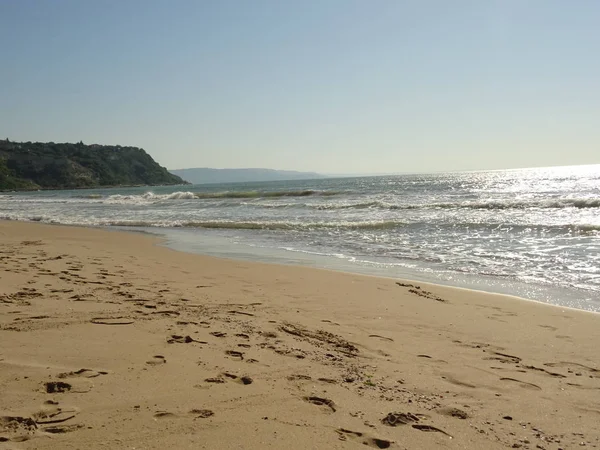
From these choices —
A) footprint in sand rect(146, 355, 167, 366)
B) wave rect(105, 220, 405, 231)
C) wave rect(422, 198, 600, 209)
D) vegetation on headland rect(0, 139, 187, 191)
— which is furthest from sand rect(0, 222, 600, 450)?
vegetation on headland rect(0, 139, 187, 191)

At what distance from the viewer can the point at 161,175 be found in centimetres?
13388

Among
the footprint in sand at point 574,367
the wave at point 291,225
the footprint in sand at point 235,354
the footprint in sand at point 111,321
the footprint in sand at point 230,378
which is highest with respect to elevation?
the wave at point 291,225

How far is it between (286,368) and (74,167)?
400ft

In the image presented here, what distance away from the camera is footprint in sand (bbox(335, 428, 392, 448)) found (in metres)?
2.38

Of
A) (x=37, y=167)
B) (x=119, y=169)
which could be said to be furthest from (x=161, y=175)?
(x=37, y=167)

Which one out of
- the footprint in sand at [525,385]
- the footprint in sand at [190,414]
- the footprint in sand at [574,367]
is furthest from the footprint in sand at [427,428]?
the footprint in sand at [574,367]

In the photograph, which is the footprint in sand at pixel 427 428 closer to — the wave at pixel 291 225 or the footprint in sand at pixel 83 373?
the footprint in sand at pixel 83 373

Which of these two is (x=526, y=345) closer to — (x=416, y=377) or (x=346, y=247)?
(x=416, y=377)

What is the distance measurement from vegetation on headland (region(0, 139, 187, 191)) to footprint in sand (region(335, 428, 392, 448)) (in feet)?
363

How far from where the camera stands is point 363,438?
95.4 inches

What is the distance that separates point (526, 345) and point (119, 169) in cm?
13209

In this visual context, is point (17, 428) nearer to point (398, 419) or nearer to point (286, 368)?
point (286, 368)

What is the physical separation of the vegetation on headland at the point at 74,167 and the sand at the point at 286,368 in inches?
4235

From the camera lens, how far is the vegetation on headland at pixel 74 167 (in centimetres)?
10244
